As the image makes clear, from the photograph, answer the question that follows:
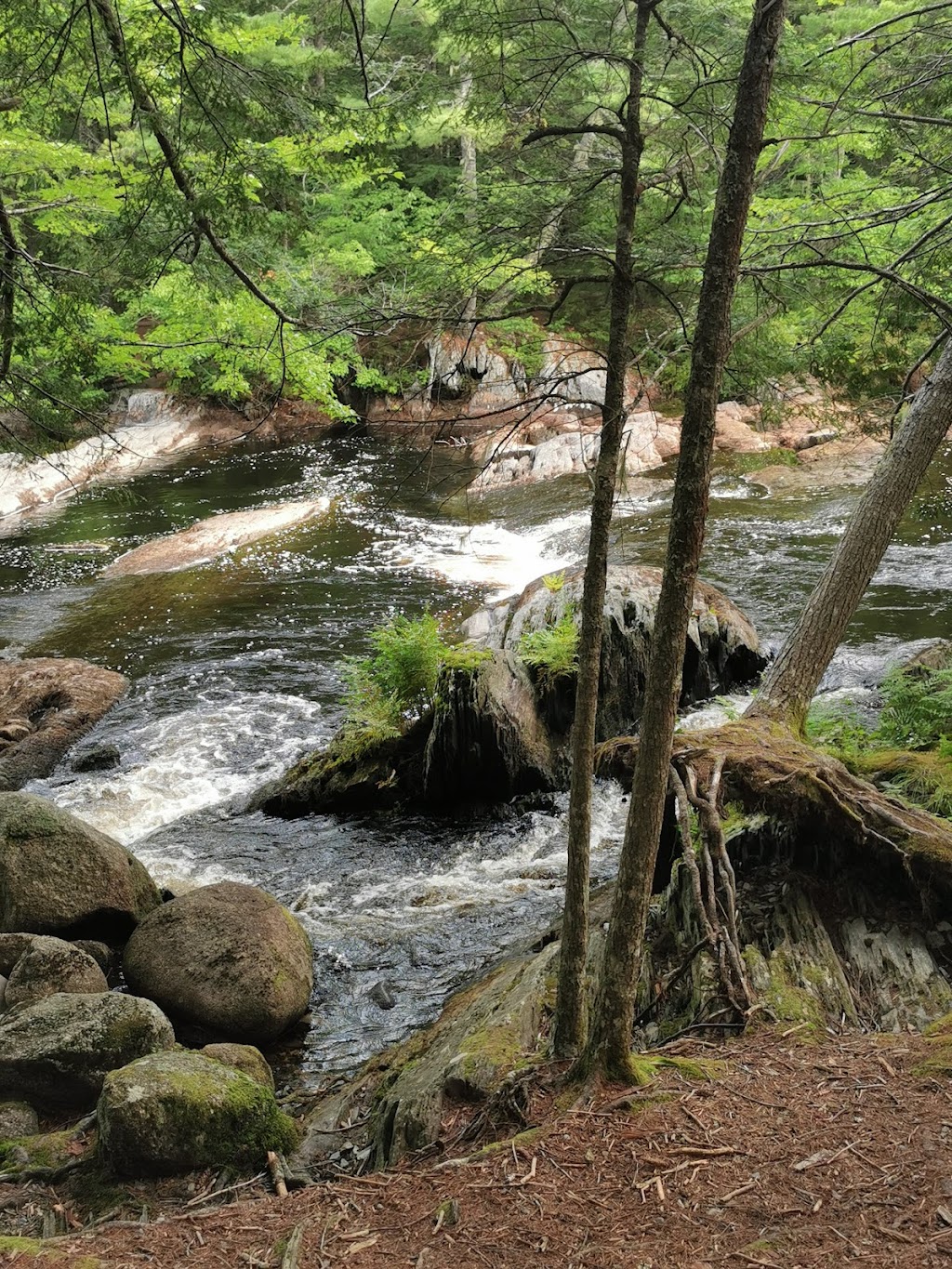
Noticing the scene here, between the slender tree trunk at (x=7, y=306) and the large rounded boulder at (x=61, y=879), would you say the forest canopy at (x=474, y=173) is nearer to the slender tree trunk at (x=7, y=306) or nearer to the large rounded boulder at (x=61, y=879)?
the slender tree trunk at (x=7, y=306)

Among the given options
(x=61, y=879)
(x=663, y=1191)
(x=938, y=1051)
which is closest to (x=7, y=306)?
(x=61, y=879)

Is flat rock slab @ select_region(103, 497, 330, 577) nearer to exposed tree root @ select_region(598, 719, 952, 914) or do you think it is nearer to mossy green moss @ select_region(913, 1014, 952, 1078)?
exposed tree root @ select_region(598, 719, 952, 914)

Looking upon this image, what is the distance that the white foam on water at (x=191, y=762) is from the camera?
8719mm

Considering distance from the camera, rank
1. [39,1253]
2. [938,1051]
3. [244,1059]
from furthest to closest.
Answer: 1. [244,1059]
2. [938,1051]
3. [39,1253]

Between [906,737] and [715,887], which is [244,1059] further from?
[906,737]

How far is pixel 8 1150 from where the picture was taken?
448 cm

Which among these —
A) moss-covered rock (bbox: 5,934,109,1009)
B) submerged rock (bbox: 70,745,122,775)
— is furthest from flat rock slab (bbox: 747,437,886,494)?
moss-covered rock (bbox: 5,934,109,1009)

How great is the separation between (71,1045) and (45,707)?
6.53 meters

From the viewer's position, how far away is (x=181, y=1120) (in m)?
4.29

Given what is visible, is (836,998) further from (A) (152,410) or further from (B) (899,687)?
(A) (152,410)

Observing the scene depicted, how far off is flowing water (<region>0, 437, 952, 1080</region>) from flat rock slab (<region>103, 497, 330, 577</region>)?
428mm

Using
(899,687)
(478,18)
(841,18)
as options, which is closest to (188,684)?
(899,687)

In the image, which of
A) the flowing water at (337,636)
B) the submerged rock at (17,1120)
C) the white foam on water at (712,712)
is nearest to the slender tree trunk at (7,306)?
the flowing water at (337,636)

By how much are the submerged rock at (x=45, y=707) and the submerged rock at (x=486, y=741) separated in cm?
266
